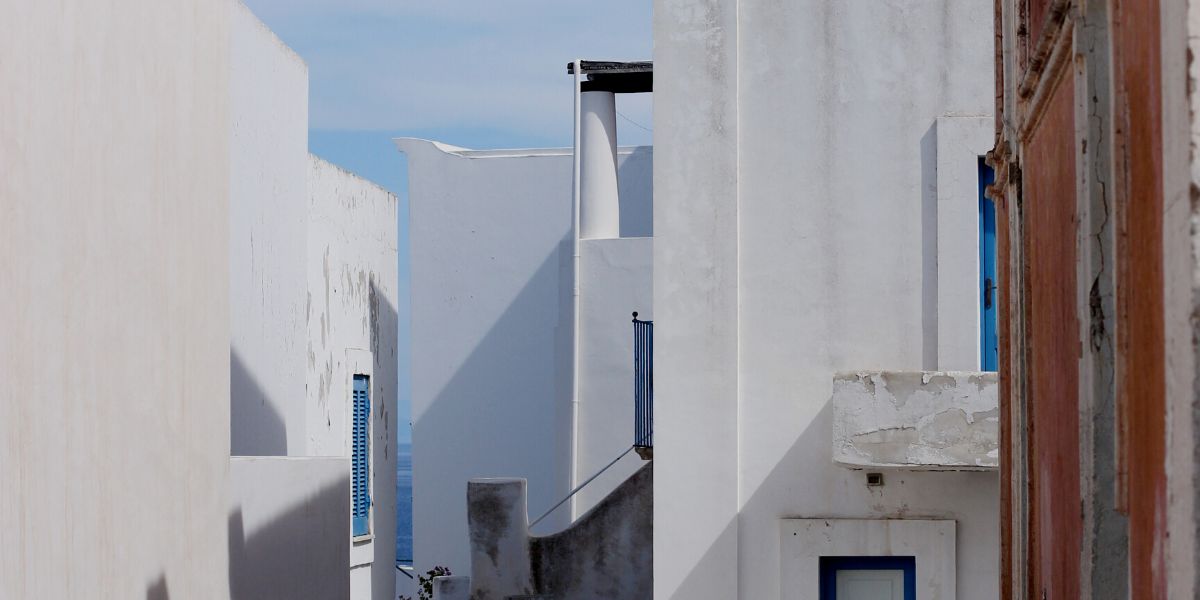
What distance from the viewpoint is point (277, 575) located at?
34.3 ft

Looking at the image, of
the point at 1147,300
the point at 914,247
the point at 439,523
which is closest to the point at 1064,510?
the point at 1147,300

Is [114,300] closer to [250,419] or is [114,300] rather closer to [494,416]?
[250,419]

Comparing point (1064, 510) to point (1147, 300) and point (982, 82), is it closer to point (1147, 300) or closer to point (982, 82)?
point (1147, 300)

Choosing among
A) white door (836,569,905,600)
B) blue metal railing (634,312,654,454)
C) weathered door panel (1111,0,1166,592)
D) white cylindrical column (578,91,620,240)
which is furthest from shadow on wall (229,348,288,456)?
weathered door panel (1111,0,1166,592)

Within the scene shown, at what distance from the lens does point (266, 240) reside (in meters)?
14.0

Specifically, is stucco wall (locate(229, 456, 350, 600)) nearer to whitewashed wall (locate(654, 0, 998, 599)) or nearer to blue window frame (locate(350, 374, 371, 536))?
whitewashed wall (locate(654, 0, 998, 599))

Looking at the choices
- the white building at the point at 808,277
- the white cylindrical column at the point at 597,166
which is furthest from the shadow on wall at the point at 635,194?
the white building at the point at 808,277

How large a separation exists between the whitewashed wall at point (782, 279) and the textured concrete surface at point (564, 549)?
293cm

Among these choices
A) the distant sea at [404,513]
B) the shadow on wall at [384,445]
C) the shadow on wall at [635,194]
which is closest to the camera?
the shadow on wall at [384,445]

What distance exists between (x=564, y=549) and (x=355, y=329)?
5.37 m

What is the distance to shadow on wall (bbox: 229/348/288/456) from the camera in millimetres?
12828

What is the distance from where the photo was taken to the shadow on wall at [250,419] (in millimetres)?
12828

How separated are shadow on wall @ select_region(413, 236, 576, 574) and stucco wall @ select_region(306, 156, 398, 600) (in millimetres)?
2935

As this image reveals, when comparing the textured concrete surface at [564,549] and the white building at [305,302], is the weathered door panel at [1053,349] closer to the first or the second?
the white building at [305,302]
